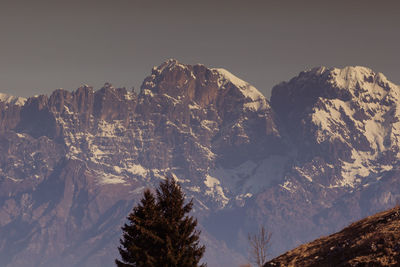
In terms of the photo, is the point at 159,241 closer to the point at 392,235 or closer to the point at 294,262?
the point at 294,262

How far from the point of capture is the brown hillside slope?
4128 cm

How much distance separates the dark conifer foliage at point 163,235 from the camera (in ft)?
149

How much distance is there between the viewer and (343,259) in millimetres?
43125

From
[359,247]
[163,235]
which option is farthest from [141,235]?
[359,247]

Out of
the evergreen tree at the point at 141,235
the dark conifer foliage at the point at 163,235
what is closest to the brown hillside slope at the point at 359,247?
the dark conifer foliage at the point at 163,235

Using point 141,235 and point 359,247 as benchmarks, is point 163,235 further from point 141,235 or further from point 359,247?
point 359,247

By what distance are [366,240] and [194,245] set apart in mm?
8777

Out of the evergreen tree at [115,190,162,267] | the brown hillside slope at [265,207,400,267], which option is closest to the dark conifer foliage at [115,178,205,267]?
the evergreen tree at [115,190,162,267]

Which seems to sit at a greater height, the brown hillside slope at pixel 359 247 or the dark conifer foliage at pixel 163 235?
the dark conifer foliage at pixel 163 235

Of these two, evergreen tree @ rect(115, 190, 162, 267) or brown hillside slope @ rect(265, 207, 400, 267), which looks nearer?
brown hillside slope @ rect(265, 207, 400, 267)

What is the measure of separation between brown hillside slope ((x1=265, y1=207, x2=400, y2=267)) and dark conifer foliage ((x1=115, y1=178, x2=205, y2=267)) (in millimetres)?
5031

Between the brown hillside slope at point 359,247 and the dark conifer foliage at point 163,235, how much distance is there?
16.5ft

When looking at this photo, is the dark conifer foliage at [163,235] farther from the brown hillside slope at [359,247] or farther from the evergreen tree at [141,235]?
the brown hillside slope at [359,247]

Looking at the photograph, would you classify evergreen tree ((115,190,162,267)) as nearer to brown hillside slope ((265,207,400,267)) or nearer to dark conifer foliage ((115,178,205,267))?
dark conifer foliage ((115,178,205,267))
